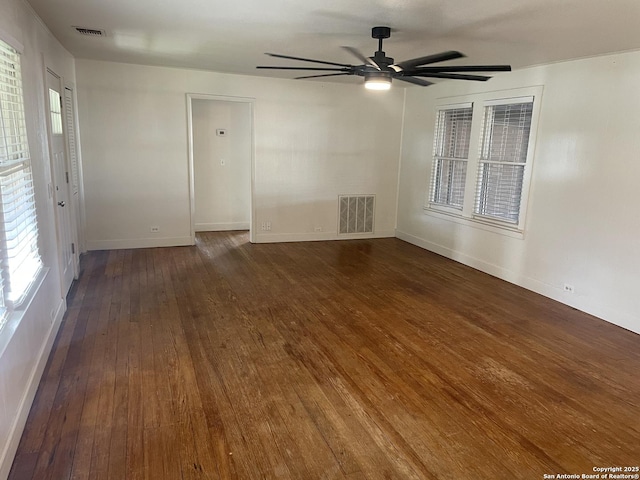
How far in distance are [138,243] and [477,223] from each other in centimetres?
461

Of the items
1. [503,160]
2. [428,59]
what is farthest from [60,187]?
[503,160]

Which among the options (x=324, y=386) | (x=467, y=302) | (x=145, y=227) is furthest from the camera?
(x=145, y=227)

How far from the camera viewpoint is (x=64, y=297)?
13.3 ft

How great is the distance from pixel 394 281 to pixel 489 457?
294 centimetres

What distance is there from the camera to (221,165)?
7555 mm

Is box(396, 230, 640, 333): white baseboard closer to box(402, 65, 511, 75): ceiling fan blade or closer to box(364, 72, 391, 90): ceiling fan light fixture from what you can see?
box(402, 65, 511, 75): ceiling fan blade

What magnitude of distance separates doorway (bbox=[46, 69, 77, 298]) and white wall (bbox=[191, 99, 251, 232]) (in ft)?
8.92

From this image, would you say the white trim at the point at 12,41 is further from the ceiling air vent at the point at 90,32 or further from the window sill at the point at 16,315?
the window sill at the point at 16,315

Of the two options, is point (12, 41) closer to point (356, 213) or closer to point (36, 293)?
point (36, 293)

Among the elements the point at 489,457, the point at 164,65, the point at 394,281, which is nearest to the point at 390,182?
the point at 394,281

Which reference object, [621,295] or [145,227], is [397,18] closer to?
[621,295]

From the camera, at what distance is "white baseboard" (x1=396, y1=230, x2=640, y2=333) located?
404cm

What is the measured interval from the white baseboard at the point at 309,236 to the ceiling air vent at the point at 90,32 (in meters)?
3.41

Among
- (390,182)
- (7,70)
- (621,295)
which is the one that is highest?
(7,70)
